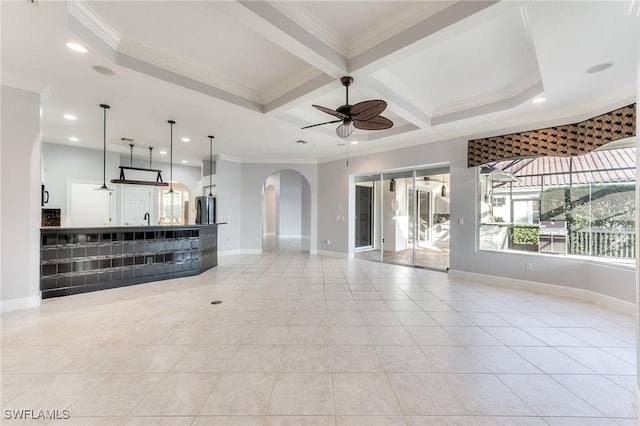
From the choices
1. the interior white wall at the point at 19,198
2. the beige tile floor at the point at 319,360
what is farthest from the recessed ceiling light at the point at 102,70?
the beige tile floor at the point at 319,360

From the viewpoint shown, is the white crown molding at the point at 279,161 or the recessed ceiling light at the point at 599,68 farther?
the white crown molding at the point at 279,161

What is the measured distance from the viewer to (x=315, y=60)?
2.91 m

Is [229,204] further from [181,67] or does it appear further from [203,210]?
[181,67]

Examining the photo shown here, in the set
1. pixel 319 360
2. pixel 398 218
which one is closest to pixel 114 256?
pixel 319 360

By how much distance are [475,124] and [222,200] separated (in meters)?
6.75

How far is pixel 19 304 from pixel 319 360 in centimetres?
425

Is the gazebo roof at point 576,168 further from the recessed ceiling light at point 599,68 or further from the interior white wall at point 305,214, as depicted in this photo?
the interior white wall at point 305,214

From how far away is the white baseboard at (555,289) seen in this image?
3538 mm

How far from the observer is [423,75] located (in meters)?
3.69

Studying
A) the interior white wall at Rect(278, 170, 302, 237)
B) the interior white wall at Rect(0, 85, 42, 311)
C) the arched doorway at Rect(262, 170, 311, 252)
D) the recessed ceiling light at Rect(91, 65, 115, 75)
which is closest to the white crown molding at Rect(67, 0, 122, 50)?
the recessed ceiling light at Rect(91, 65, 115, 75)

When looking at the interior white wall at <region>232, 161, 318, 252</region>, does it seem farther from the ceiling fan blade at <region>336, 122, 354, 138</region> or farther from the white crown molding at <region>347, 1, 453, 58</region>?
the white crown molding at <region>347, 1, 453, 58</region>

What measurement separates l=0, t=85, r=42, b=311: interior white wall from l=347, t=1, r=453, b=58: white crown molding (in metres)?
4.47

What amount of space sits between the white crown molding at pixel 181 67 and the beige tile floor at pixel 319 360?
10.7ft

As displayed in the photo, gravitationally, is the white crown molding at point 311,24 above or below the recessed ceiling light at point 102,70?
above
